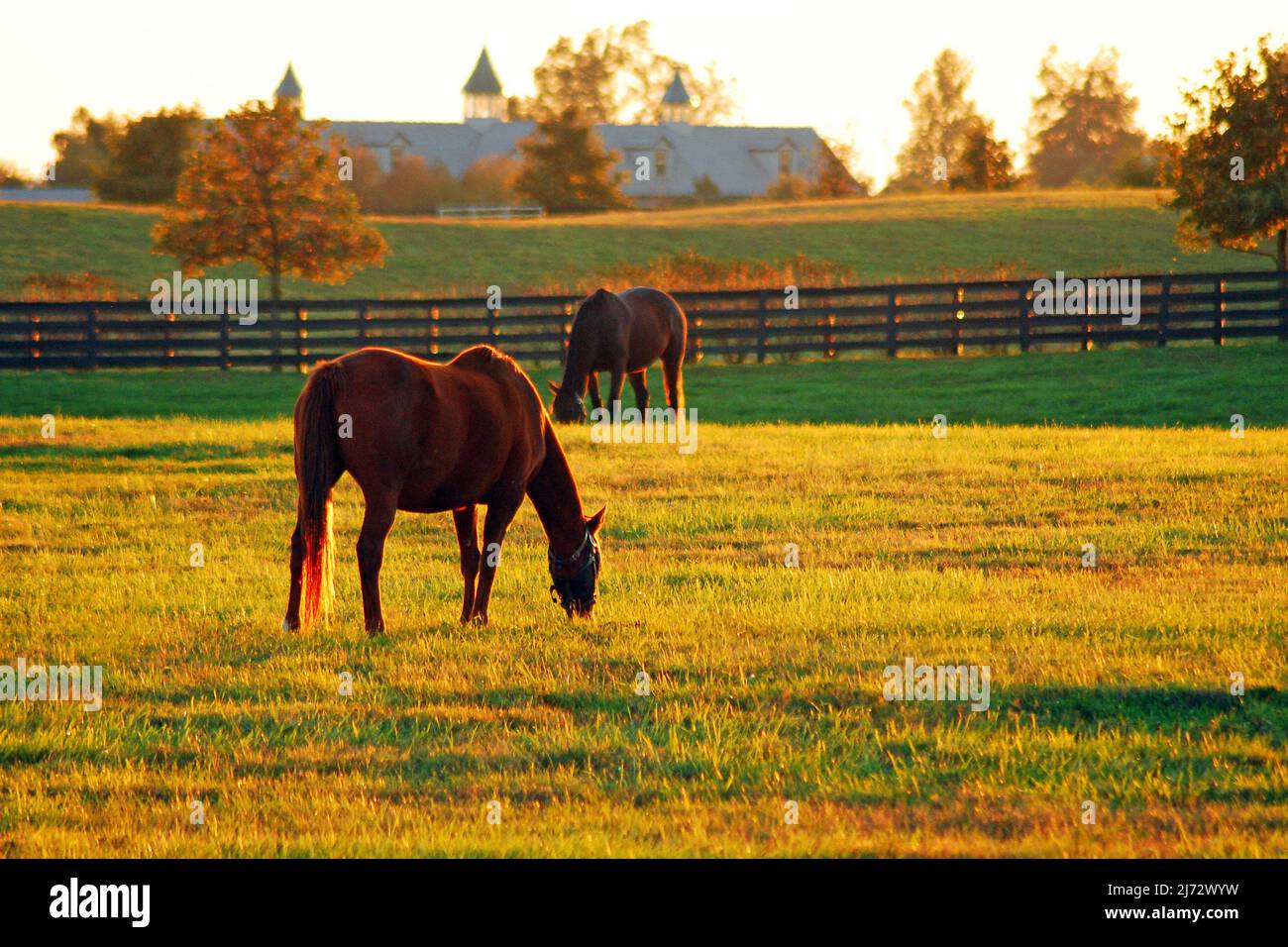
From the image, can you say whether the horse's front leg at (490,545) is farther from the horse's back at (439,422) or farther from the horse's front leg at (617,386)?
the horse's front leg at (617,386)

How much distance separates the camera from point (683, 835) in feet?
17.3

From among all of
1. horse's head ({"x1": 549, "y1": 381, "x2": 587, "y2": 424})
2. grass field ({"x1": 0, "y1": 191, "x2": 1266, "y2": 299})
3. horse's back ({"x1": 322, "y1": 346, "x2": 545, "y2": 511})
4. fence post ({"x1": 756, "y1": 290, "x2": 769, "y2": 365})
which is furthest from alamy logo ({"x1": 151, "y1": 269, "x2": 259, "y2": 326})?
horse's back ({"x1": 322, "y1": 346, "x2": 545, "y2": 511})

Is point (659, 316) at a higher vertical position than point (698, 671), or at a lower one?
higher

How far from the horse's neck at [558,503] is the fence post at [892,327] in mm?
24546

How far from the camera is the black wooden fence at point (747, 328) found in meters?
32.2

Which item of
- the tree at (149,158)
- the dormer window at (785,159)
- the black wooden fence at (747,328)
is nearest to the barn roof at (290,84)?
the dormer window at (785,159)

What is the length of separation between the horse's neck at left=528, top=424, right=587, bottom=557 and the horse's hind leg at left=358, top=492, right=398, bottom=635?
1.09m

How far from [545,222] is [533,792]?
6740 centimetres

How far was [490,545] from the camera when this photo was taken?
896 centimetres

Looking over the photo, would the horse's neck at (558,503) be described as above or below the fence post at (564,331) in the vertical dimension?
below

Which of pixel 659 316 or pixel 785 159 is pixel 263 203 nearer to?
pixel 659 316

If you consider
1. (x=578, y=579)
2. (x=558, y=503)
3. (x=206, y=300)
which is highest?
(x=206, y=300)

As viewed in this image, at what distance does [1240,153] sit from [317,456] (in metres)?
35.3
